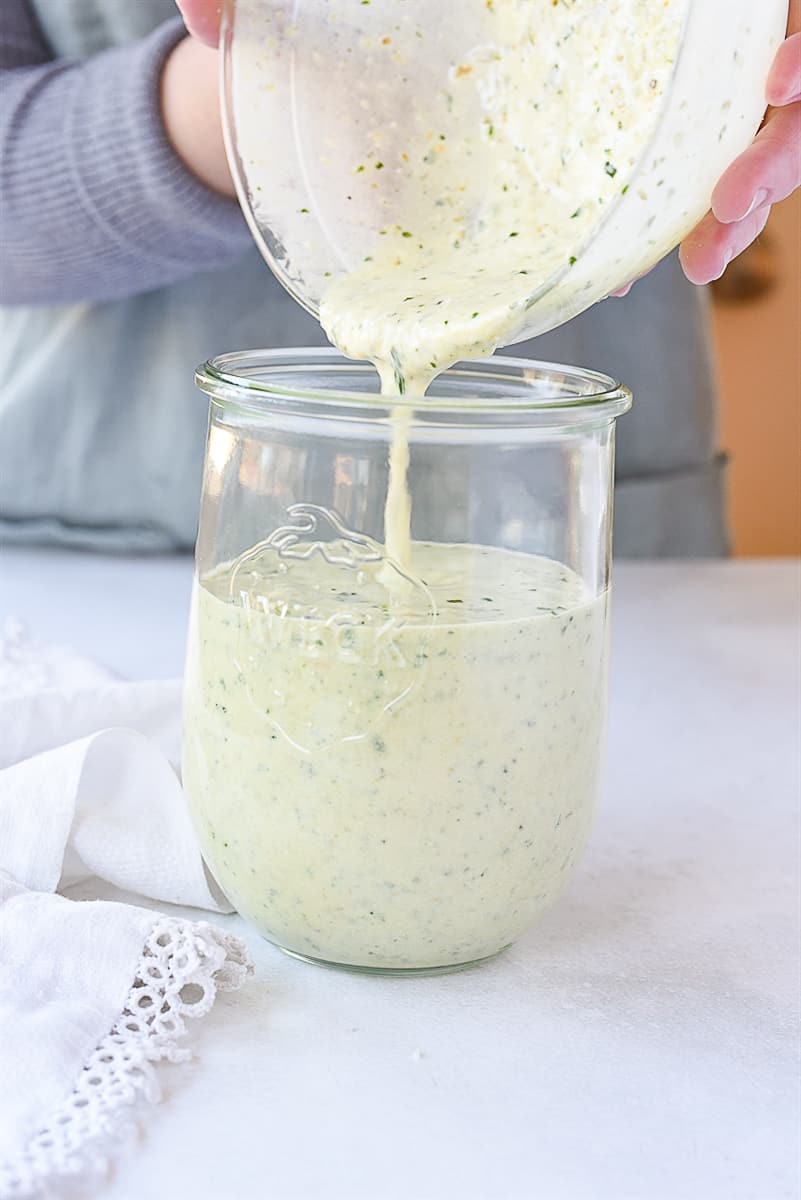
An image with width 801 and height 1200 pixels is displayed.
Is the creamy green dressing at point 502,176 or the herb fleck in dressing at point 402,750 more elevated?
the creamy green dressing at point 502,176

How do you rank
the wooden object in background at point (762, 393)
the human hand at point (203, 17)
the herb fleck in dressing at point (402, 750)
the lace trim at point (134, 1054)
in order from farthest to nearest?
the wooden object in background at point (762, 393) < the human hand at point (203, 17) < the herb fleck in dressing at point (402, 750) < the lace trim at point (134, 1054)

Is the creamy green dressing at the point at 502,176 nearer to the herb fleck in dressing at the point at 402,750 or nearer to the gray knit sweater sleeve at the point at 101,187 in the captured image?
the herb fleck in dressing at the point at 402,750

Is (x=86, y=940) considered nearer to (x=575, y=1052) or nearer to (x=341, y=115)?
(x=575, y=1052)

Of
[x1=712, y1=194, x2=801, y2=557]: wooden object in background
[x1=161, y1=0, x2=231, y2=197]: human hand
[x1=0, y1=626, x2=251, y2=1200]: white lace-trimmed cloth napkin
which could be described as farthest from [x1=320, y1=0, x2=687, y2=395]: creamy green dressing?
[x1=712, y1=194, x2=801, y2=557]: wooden object in background

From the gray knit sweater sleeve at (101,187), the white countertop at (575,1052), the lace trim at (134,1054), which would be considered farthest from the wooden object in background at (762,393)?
the lace trim at (134,1054)

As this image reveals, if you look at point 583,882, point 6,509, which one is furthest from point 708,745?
point 6,509

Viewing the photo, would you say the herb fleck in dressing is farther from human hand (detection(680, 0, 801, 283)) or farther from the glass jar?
human hand (detection(680, 0, 801, 283))

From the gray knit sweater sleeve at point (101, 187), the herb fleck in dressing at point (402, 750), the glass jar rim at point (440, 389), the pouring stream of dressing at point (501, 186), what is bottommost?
the herb fleck in dressing at point (402, 750)
